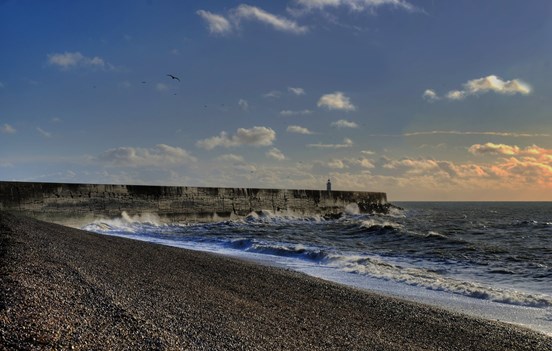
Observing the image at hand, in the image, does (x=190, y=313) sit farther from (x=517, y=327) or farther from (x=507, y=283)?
(x=507, y=283)

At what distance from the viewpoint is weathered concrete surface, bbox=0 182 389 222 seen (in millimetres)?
18484

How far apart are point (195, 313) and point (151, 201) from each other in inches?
786

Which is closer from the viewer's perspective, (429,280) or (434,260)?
(429,280)

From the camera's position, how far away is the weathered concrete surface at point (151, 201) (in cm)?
1848

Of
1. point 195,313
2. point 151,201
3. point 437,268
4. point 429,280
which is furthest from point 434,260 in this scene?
point 151,201

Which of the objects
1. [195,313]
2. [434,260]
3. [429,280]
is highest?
[195,313]

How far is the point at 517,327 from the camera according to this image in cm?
559

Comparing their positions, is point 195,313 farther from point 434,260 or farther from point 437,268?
point 434,260

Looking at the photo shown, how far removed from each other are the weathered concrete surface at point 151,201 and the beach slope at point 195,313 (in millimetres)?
11865

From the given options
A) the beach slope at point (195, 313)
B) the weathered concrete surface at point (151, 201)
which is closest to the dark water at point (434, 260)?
the weathered concrete surface at point (151, 201)

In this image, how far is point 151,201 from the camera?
77.7 feet

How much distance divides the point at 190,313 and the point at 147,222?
63.5 ft

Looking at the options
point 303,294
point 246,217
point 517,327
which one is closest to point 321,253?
point 303,294

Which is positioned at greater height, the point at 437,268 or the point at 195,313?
the point at 195,313
